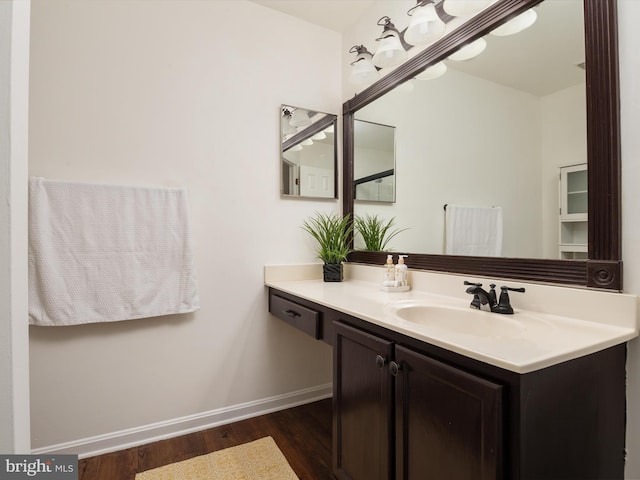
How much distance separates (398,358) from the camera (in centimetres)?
100

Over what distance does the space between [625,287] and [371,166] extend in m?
1.36

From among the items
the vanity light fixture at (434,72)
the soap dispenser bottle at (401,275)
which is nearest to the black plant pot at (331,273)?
the soap dispenser bottle at (401,275)

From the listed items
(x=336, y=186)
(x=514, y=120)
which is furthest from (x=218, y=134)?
(x=514, y=120)

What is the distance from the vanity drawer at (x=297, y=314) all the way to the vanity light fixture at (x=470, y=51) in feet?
4.32

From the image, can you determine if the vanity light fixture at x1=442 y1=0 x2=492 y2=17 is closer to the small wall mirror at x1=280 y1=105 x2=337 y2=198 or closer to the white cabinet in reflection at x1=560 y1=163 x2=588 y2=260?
the white cabinet in reflection at x1=560 y1=163 x2=588 y2=260

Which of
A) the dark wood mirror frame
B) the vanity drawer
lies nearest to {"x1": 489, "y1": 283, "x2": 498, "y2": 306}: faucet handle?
the dark wood mirror frame

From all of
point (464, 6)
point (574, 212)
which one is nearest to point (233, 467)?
point (574, 212)

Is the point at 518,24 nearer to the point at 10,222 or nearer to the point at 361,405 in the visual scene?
the point at 361,405

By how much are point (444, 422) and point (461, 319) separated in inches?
19.0

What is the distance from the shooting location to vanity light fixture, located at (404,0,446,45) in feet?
4.78

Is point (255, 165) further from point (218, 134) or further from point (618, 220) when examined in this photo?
point (618, 220)

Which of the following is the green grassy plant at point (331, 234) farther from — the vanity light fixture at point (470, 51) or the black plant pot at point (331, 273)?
the vanity light fixture at point (470, 51)

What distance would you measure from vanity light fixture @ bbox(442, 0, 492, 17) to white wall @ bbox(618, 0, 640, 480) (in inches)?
18.6

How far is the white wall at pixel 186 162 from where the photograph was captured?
1.55 m
